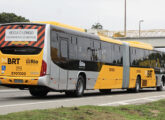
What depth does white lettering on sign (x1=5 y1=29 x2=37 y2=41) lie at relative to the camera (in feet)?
57.2

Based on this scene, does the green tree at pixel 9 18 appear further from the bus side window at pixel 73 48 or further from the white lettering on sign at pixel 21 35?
the white lettering on sign at pixel 21 35

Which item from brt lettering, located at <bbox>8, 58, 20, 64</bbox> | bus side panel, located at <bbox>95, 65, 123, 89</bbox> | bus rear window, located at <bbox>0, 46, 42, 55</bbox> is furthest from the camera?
bus side panel, located at <bbox>95, 65, 123, 89</bbox>

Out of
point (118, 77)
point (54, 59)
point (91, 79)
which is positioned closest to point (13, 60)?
point (54, 59)

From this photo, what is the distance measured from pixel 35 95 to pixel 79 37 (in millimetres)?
3335

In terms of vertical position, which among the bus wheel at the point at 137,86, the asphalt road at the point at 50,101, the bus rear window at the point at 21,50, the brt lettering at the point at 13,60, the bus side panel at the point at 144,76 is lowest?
the asphalt road at the point at 50,101

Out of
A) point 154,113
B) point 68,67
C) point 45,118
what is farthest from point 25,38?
point 45,118

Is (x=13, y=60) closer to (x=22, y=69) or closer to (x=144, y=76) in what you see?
(x=22, y=69)

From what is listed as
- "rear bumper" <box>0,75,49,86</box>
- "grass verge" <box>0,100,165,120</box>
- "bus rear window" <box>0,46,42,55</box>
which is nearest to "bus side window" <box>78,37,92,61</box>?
"bus rear window" <box>0,46,42,55</box>

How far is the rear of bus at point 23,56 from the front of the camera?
672 inches

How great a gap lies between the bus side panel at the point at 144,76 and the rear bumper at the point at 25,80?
1142cm

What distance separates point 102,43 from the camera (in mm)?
22906

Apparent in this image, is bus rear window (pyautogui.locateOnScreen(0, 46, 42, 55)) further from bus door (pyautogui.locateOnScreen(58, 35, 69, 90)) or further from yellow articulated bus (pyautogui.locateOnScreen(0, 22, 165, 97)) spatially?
bus door (pyautogui.locateOnScreen(58, 35, 69, 90))

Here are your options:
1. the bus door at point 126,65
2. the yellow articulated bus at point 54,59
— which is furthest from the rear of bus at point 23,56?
the bus door at point 126,65

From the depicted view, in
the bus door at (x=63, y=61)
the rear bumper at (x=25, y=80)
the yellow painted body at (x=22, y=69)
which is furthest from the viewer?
the bus door at (x=63, y=61)
